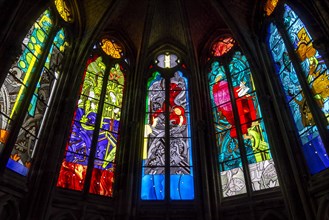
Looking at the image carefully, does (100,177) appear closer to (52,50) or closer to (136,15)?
(52,50)

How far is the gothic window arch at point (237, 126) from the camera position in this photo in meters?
8.48

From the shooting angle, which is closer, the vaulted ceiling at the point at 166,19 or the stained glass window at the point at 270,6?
the stained glass window at the point at 270,6

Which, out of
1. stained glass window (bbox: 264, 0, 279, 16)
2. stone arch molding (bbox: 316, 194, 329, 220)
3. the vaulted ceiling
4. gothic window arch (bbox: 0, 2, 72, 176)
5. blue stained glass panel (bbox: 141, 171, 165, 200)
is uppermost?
the vaulted ceiling

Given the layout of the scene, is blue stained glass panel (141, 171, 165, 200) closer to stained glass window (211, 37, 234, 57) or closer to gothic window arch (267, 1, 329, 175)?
gothic window arch (267, 1, 329, 175)

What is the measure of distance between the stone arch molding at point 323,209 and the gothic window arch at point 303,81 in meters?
0.69

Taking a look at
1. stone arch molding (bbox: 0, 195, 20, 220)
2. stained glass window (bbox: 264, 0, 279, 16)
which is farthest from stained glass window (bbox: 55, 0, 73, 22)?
stained glass window (bbox: 264, 0, 279, 16)

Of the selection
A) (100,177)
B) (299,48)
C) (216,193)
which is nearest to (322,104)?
(299,48)

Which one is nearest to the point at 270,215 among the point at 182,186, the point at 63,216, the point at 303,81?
the point at 182,186

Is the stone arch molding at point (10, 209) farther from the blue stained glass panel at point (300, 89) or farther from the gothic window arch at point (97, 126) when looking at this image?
the blue stained glass panel at point (300, 89)

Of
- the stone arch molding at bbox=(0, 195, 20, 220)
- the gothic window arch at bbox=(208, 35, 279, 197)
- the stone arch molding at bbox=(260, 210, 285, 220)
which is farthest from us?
the gothic window arch at bbox=(208, 35, 279, 197)

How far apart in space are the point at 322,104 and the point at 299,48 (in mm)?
1935

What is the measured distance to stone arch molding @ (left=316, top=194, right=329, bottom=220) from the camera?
6.28 metres

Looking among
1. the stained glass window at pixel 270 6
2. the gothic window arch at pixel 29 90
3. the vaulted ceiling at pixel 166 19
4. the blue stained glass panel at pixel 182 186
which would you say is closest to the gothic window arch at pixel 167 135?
the blue stained glass panel at pixel 182 186

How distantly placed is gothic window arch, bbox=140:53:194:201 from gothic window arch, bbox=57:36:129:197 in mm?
1097
